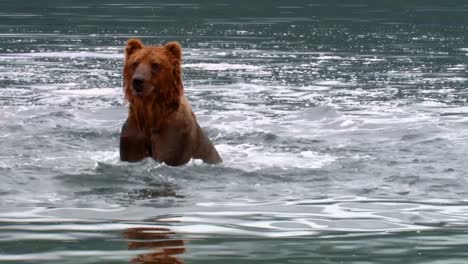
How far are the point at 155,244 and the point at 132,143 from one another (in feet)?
14.4

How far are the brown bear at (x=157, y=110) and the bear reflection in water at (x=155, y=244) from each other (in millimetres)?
3401

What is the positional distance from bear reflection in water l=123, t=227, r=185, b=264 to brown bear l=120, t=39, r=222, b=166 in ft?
11.2

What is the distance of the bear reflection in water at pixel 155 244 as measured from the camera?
899cm

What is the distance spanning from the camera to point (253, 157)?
50.6 feet

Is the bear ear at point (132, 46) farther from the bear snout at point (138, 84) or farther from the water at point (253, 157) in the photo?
the water at point (253, 157)

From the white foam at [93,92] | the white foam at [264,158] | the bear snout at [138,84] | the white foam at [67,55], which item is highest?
the bear snout at [138,84]

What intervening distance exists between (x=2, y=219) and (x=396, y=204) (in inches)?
156

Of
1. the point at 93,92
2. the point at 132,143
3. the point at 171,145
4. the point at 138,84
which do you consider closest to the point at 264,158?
the point at 171,145

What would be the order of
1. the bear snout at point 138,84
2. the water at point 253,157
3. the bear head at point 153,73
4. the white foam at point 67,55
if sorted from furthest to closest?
the white foam at point 67,55, the bear head at point 153,73, the bear snout at point 138,84, the water at point 253,157

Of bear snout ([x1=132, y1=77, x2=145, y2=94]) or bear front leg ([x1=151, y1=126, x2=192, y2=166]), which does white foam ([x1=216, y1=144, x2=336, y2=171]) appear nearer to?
bear front leg ([x1=151, y1=126, x2=192, y2=166])

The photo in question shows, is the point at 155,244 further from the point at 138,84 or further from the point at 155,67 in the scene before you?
the point at 155,67

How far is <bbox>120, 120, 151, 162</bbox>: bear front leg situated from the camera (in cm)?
1386

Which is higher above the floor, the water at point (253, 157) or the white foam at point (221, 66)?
the water at point (253, 157)

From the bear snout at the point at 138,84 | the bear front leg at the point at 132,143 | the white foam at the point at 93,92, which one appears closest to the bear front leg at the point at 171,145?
the bear front leg at the point at 132,143
